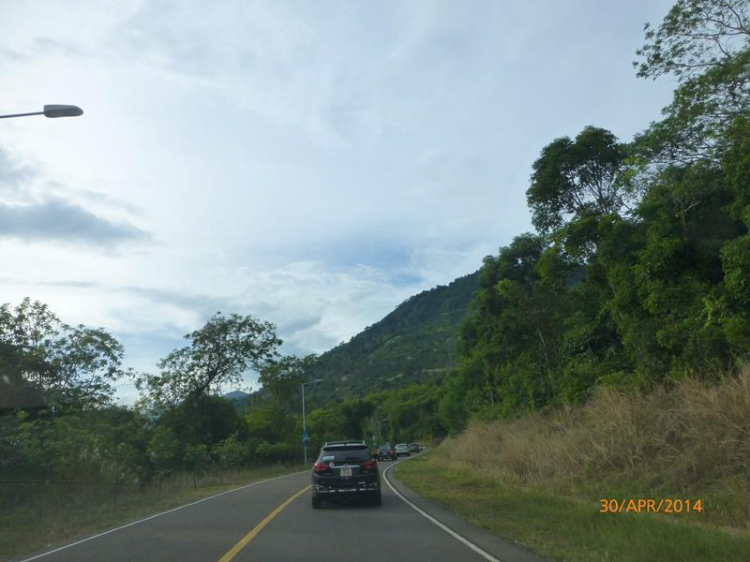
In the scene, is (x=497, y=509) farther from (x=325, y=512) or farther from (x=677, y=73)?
(x=677, y=73)

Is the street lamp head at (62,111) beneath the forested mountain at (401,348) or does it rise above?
beneath

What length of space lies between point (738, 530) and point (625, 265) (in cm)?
1023

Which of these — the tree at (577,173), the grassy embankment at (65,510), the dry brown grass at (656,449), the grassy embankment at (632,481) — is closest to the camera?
the grassy embankment at (632,481)

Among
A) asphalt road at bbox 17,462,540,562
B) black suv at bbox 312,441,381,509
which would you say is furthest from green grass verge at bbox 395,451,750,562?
black suv at bbox 312,441,381,509

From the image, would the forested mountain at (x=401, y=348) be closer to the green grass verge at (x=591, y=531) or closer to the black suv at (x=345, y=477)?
the black suv at (x=345, y=477)

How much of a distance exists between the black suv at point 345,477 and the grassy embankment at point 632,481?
224 centimetres

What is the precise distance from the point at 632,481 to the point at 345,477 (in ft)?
23.0

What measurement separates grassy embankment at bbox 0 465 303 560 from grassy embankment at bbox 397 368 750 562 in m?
8.86

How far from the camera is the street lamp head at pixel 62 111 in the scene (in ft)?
31.5

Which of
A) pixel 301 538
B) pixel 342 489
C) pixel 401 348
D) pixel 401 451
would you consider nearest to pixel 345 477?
pixel 342 489

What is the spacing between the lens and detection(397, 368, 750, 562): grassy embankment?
9.30 metres
